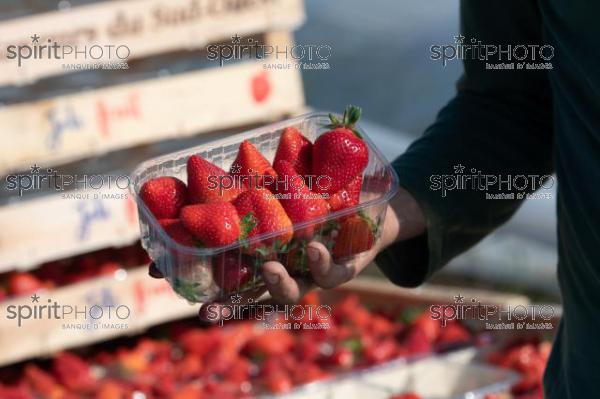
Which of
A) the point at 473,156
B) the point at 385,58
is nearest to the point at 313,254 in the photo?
the point at 473,156

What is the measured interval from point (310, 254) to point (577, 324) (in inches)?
11.8

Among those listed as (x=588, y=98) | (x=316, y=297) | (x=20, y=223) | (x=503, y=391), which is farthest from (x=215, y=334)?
(x=588, y=98)

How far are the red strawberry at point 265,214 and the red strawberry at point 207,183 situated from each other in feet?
0.11

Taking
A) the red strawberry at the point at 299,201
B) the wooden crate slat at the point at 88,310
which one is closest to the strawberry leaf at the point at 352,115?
the red strawberry at the point at 299,201

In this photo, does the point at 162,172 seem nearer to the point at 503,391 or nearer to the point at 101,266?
the point at 503,391

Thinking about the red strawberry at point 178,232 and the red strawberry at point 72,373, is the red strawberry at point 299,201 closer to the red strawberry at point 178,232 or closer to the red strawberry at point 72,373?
the red strawberry at point 178,232

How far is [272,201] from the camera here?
3.43ft

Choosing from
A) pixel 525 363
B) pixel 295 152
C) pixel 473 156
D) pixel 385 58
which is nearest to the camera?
pixel 295 152

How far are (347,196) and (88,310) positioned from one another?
1406 millimetres

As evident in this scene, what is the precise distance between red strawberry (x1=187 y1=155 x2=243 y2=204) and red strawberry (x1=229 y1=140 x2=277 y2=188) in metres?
0.02

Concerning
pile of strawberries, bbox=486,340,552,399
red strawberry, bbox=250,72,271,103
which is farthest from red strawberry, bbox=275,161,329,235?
red strawberry, bbox=250,72,271,103

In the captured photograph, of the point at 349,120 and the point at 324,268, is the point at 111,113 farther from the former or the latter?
the point at 324,268

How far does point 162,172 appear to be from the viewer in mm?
1149

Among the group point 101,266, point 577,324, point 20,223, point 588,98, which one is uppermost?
point 588,98
